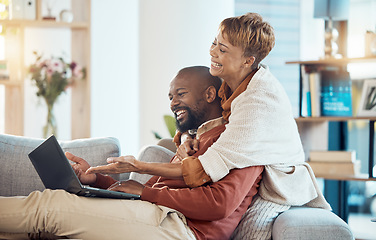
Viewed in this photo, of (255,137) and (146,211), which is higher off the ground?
(255,137)

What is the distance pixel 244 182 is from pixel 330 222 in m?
0.31

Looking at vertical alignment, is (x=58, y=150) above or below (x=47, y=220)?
above

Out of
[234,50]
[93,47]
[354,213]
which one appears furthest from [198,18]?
[234,50]

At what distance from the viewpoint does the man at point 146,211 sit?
68.8 inches

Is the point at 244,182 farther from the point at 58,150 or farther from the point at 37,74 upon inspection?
the point at 37,74

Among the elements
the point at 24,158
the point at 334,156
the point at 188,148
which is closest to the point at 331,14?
the point at 334,156

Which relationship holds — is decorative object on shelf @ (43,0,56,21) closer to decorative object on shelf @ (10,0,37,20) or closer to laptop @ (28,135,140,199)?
decorative object on shelf @ (10,0,37,20)

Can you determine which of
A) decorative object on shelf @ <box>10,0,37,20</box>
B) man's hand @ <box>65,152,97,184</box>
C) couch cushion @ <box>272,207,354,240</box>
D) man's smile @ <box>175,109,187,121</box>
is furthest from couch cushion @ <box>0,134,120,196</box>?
decorative object on shelf @ <box>10,0,37,20</box>

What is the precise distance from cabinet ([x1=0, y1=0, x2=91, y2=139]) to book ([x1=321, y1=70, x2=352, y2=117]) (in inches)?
76.4

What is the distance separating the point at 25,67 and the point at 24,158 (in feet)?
7.42

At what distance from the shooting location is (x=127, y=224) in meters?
1.78

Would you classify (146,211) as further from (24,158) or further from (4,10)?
(4,10)

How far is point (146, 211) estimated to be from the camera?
6.03 ft

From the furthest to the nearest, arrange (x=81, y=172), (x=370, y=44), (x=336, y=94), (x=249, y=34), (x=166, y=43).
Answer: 1. (x=166, y=43)
2. (x=336, y=94)
3. (x=370, y=44)
4. (x=81, y=172)
5. (x=249, y=34)
